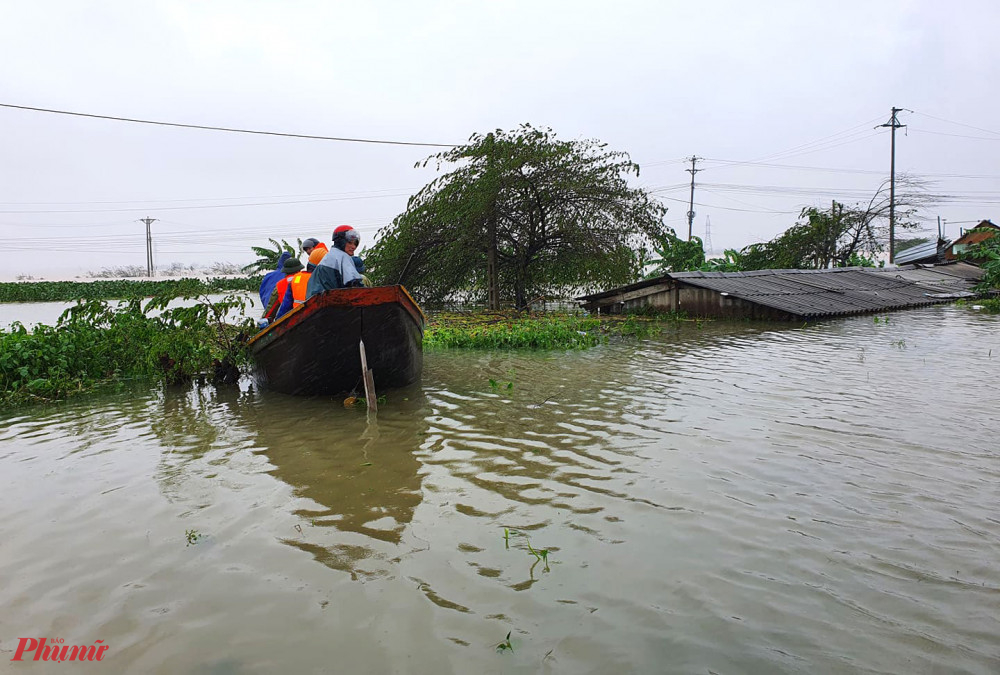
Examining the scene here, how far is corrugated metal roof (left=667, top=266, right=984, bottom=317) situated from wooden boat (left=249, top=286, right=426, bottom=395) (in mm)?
12626

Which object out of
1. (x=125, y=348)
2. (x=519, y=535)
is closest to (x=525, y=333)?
(x=125, y=348)

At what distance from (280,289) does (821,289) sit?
18.2m

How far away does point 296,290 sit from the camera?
862 cm

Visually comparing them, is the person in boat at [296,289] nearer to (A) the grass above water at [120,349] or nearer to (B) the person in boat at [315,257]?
(B) the person in boat at [315,257]

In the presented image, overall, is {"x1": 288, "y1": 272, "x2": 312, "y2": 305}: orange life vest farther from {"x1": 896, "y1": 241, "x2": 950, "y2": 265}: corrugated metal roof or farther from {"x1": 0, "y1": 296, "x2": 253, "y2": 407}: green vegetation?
{"x1": 896, "y1": 241, "x2": 950, "y2": 265}: corrugated metal roof

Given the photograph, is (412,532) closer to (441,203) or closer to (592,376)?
(592,376)

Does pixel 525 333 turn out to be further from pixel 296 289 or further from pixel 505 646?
pixel 505 646

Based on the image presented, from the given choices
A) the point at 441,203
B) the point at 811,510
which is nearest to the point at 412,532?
the point at 811,510

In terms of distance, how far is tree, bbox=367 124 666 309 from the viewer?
1888 cm

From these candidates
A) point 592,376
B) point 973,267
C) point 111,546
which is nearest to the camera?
point 111,546

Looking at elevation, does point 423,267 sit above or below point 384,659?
above

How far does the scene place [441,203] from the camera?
18.9 metres

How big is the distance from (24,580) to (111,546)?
0.48 metres

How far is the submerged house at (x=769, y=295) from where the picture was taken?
1828 cm
